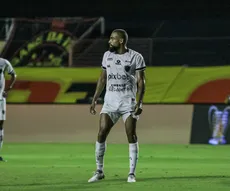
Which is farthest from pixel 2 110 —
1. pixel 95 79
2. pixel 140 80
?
pixel 95 79

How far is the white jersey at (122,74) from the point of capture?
8719 millimetres

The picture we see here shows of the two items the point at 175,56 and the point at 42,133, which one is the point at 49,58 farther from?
the point at 175,56

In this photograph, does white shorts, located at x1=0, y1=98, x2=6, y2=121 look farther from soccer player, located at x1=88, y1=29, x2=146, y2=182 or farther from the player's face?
the player's face

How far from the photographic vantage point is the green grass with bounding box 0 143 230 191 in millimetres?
8203

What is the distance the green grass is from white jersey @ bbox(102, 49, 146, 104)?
1.11m

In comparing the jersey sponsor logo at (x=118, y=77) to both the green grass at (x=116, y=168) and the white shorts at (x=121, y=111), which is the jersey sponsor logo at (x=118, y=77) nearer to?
the white shorts at (x=121, y=111)

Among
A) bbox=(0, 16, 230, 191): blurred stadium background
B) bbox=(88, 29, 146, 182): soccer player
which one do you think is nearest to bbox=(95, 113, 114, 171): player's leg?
bbox=(88, 29, 146, 182): soccer player

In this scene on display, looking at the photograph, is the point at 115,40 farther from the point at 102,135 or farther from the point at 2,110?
the point at 2,110

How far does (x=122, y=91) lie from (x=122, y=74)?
225mm

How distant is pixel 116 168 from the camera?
11.0 metres

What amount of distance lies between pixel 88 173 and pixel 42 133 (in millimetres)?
9025

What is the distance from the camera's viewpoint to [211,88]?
18.8m

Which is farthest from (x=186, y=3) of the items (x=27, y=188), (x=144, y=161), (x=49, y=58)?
(x=27, y=188)

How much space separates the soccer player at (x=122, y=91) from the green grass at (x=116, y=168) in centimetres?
46
